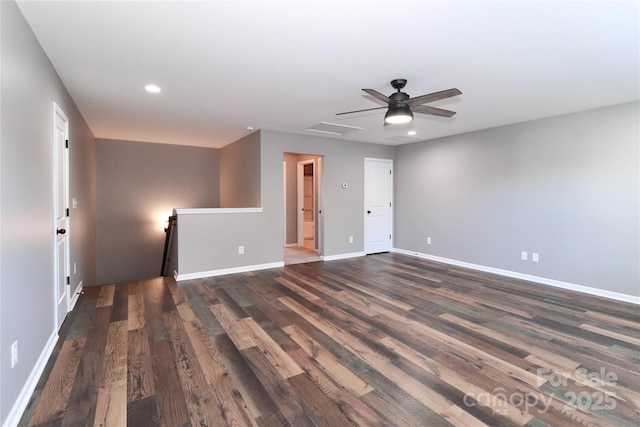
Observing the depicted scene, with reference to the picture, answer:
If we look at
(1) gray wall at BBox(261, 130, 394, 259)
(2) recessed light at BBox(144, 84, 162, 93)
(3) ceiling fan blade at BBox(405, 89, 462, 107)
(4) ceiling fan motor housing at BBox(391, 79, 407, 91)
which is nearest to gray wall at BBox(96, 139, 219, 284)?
(1) gray wall at BBox(261, 130, 394, 259)

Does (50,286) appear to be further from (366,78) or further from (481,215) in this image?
(481,215)

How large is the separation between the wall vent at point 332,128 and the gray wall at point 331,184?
48 cm

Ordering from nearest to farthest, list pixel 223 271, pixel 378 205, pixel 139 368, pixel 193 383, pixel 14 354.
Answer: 1. pixel 14 354
2. pixel 193 383
3. pixel 139 368
4. pixel 223 271
5. pixel 378 205

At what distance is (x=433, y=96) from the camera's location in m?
2.80

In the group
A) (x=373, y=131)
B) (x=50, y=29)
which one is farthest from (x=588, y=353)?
(x=50, y=29)

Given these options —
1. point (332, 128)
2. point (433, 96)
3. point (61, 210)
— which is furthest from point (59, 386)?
point (332, 128)

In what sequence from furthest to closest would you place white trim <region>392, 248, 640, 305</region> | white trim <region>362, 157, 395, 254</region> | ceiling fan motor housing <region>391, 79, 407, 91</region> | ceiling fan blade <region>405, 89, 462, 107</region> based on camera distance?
white trim <region>362, 157, 395, 254</region>, white trim <region>392, 248, 640, 305</region>, ceiling fan motor housing <region>391, 79, 407, 91</region>, ceiling fan blade <region>405, 89, 462, 107</region>

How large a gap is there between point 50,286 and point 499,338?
400 centimetres

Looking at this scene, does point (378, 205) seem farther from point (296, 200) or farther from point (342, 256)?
point (296, 200)

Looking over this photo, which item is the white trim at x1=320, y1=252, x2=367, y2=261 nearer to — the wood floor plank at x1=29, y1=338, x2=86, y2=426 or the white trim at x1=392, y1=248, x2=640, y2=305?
the white trim at x1=392, y1=248, x2=640, y2=305

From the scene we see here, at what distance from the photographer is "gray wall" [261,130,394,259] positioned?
216 inches

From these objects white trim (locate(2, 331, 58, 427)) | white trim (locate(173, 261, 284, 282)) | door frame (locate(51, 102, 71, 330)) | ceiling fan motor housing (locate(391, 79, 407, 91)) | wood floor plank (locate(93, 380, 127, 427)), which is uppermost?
ceiling fan motor housing (locate(391, 79, 407, 91))

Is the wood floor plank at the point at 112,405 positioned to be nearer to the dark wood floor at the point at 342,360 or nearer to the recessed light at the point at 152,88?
the dark wood floor at the point at 342,360

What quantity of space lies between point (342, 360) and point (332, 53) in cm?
250
